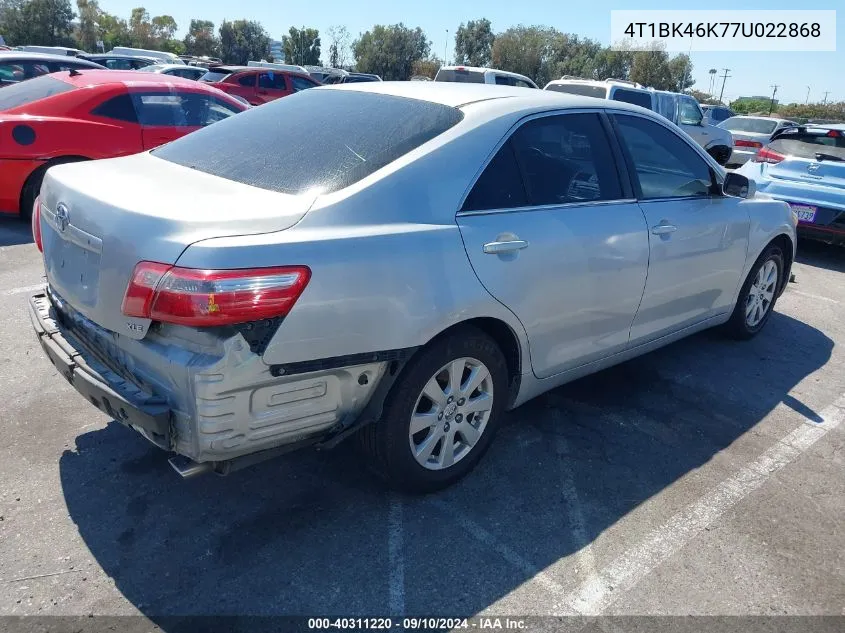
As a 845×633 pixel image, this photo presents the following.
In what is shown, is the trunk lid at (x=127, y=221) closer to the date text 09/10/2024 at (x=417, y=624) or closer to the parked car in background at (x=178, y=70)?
the date text 09/10/2024 at (x=417, y=624)

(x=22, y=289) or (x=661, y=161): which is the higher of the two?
(x=661, y=161)

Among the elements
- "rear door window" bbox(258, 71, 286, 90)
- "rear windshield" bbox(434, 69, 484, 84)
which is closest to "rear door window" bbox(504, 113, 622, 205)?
"rear windshield" bbox(434, 69, 484, 84)

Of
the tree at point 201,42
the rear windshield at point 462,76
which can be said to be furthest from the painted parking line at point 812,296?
the tree at point 201,42

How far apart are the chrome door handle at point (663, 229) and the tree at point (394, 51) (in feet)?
182

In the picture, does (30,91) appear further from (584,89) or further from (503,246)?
(584,89)

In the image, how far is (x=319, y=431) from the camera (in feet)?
8.54

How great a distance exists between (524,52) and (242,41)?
2834 centimetres

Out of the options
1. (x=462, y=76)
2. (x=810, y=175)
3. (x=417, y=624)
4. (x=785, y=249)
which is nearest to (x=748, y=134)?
(x=462, y=76)

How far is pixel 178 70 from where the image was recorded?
17547mm

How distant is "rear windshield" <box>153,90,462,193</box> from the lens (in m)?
2.79

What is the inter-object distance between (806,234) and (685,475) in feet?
18.2

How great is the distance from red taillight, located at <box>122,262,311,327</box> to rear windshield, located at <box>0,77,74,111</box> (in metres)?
5.89

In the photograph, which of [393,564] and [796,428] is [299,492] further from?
[796,428]

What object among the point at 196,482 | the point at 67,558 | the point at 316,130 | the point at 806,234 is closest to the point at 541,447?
the point at 196,482
